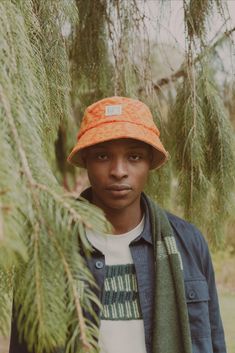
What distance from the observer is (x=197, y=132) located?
5.99 feet

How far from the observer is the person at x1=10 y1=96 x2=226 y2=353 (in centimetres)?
127

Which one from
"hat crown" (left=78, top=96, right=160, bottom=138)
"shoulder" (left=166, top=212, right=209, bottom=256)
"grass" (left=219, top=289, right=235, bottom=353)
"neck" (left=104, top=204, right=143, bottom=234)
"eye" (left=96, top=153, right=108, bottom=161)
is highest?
"hat crown" (left=78, top=96, right=160, bottom=138)

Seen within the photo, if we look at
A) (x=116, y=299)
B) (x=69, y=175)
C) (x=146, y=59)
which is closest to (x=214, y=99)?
(x=146, y=59)

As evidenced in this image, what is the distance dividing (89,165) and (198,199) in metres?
0.75

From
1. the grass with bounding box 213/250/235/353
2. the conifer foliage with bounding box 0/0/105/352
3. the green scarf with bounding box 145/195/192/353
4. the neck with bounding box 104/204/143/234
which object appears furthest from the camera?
the grass with bounding box 213/250/235/353

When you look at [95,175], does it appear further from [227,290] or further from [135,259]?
[227,290]

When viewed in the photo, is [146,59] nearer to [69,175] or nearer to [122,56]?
[122,56]

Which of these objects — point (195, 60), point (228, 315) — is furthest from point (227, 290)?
point (195, 60)

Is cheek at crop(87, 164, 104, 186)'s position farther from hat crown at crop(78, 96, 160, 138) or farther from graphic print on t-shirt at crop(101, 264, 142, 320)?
graphic print on t-shirt at crop(101, 264, 142, 320)

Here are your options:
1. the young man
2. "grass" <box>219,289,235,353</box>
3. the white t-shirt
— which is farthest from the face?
"grass" <box>219,289,235,353</box>

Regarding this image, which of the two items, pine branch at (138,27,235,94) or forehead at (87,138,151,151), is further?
pine branch at (138,27,235,94)

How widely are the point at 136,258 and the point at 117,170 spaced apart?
238 mm

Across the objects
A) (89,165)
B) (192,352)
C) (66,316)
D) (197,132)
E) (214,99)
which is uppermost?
(214,99)

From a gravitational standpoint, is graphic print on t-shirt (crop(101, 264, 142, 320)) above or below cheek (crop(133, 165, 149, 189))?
below
